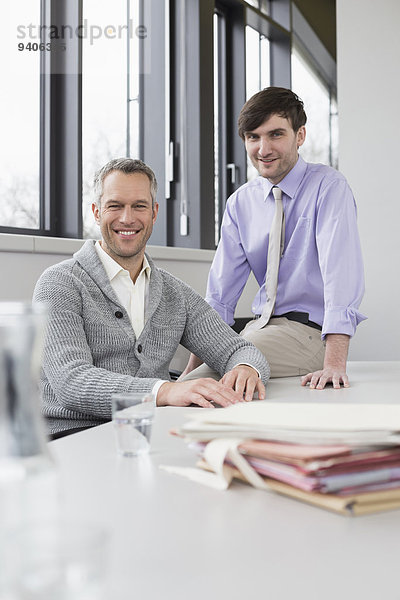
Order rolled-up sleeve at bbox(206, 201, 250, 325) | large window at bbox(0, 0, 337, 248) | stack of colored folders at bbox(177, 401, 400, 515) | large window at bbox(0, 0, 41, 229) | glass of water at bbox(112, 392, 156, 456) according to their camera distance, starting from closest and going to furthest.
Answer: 1. stack of colored folders at bbox(177, 401, 400, 515)
2. glass of water at bbox(112, 392, 156, 456)
3. rolled-up sleeve at bbox(206, 201, 250, 325)
4. large window at bbox(0, 0, 41, 229)
5. large window at bbox(0, 0, 337, 248)

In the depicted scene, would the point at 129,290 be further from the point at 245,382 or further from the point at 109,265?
the point at 245,382

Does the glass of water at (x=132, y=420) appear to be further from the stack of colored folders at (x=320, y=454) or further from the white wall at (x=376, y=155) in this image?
the white wall at (x=376, y=155)

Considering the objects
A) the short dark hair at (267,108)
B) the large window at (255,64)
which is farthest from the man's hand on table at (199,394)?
the large window at (255,64)

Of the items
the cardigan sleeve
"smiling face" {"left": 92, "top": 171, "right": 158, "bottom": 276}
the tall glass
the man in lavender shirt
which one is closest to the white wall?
the man in lavender shirt

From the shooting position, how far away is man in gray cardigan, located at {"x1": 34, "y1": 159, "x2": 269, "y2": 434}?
5.09 feet

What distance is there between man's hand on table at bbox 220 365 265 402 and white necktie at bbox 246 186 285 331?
0.87 meters

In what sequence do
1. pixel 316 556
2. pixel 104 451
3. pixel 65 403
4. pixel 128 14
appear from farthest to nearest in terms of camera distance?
pixel 128 14 < pixel 65 403 < pixel 104 451 < pixel 316 556

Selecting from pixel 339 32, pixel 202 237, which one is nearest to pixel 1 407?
pixel 202 237

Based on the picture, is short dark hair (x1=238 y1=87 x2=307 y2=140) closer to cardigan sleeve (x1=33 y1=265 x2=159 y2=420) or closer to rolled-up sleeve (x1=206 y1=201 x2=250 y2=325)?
rolled-up sleeve (x1=206 y1=201 x2=250 y2=325)

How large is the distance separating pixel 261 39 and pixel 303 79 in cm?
80

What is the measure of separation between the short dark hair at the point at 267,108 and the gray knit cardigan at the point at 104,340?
794 millimetres

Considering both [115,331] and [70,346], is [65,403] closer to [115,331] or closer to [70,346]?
[70,346]

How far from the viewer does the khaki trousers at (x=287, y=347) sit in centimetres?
223

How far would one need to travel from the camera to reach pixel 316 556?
1.94 ft
